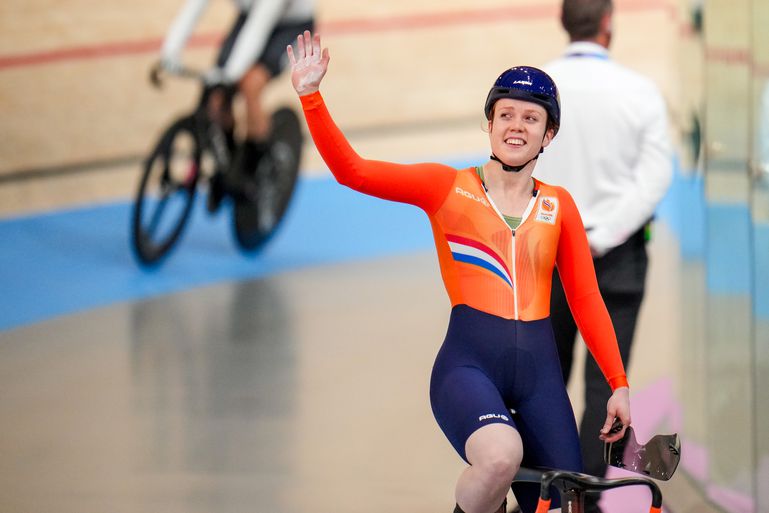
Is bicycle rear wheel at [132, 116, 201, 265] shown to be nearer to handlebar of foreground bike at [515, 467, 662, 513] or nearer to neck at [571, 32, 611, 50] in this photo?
neck at [571, 32, 611, 50]

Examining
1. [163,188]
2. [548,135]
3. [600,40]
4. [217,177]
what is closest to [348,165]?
[548,135]

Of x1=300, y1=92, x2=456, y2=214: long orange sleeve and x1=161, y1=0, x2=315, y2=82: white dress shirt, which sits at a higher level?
x1=161, y1=0, x2=315, y2=82: white dress shirt

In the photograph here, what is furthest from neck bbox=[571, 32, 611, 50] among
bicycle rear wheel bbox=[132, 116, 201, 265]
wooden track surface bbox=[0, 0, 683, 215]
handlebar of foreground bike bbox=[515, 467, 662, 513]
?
wooden track surface bbox=[0, 0, 683, 215]

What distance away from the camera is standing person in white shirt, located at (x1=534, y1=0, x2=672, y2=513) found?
4441 mm

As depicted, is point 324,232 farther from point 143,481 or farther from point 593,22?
point 593,22

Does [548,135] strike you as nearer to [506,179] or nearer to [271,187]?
[506,179]

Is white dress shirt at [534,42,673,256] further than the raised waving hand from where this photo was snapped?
Yes

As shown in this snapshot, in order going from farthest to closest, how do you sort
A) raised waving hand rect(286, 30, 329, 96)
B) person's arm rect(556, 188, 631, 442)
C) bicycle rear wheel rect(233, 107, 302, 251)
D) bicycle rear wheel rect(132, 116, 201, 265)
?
bicycle rear wheel rect(233, 107, 302, 251) → bicycle rear wheel rect(132, 116, 201, 265) → person's arm rect(556, 188, 631, 442) → raised waving hand rect(286, 30, 329, 96)

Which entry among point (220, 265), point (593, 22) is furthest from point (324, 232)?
point (593, 22)

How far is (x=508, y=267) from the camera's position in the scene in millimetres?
3494

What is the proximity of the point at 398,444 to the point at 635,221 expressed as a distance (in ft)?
5.76

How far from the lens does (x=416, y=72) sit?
12.4 m

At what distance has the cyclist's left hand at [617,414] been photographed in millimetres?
3482

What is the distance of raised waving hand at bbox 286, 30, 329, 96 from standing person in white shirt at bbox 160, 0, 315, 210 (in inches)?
183
